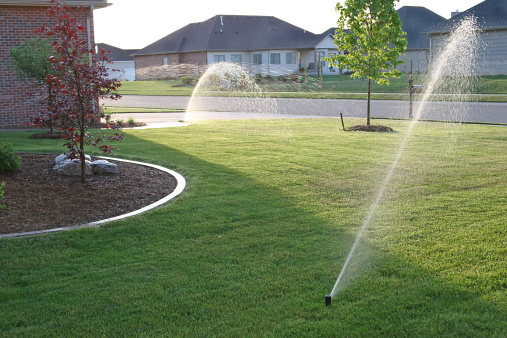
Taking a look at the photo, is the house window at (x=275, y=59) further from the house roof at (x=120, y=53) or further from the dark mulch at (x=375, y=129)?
the dark mulch at (x=375, y=129)

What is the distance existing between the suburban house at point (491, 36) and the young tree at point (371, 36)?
757 inches

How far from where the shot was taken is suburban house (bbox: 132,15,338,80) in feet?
162

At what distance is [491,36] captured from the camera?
98.1 feet

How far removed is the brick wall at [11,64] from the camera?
1482 cm

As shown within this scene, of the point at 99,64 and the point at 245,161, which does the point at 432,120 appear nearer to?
the point at 245,161

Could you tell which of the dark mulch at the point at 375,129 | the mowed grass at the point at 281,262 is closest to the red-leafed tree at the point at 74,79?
the mowed grass at the point at 281,262

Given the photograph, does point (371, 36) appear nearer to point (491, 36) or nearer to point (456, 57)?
point (491, 36)

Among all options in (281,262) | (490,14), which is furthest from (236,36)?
(281,262)

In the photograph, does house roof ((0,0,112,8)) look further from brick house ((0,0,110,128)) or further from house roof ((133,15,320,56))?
house roof ((133,15,320,56))

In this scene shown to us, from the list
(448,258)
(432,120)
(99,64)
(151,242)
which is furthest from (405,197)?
(432,120)

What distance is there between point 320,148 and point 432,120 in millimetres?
6757

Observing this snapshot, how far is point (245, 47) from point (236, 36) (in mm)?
1734

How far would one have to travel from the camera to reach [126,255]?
15.5ft

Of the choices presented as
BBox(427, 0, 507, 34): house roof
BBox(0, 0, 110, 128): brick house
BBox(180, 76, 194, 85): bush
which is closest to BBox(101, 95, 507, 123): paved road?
BBox(0, 0, 110, 128): brick house
